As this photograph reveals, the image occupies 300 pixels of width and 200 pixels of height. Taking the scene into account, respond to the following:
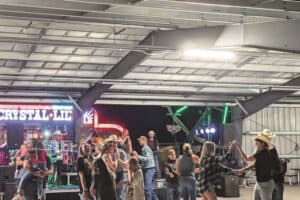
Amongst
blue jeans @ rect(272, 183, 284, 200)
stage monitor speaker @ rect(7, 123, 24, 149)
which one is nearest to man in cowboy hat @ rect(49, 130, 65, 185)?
stage monitor speaker @ rect(7, 123, 24, 149)

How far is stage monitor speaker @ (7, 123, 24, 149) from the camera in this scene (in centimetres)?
1678

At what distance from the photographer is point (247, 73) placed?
1603 cm

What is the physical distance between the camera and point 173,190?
10.3 metres

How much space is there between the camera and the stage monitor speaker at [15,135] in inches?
661

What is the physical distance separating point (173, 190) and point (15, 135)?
8.20 metres

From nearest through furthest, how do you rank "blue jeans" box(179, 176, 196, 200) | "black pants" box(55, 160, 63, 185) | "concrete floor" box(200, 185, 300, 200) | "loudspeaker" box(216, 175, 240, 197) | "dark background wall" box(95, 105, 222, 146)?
"blue jeans" box(179, 176, 196, 200), "concrete floor" box(200, 185, 300, 200), "loudspeaker" box(216, 175, 240, 197), "black pants" box(55, 160, 63, 185), "dark background wall" box(95, 105, 222, 146)

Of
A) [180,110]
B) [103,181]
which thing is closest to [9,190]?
[103,181]

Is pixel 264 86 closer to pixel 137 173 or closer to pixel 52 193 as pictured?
pixel 52 193

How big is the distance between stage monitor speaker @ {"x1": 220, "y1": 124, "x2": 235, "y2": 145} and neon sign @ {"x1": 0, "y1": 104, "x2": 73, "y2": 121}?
538 centimetres

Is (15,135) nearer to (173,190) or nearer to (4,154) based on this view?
(4,154)

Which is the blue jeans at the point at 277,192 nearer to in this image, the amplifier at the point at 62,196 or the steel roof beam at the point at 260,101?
the amplifier at the point at 62,196

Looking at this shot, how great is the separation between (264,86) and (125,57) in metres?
5.85

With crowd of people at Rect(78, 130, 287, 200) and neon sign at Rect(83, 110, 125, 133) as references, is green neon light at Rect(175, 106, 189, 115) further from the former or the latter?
crowd of people at Rect(78, 130, 287, 200)

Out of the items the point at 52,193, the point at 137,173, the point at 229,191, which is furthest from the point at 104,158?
the point at 229,191
